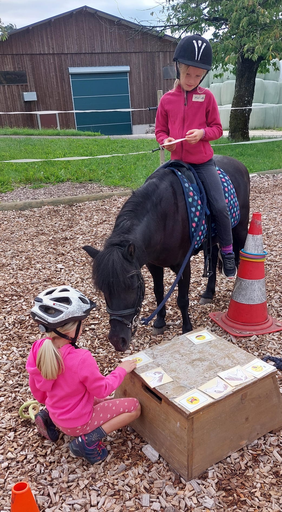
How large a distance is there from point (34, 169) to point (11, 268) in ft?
16.5

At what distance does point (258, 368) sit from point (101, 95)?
901 inches

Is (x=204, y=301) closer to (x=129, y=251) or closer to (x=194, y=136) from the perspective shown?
(x=194, y=136)

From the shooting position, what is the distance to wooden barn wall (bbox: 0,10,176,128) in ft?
67.8

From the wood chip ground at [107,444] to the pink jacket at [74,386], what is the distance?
14.4 inches

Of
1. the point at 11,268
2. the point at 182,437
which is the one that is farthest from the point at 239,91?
the point at 182,437

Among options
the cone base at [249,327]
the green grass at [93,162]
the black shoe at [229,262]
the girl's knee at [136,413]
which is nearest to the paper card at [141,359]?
the girl's knee at [136,413]

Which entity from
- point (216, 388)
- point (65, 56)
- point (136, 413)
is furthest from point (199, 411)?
point (65, 56)

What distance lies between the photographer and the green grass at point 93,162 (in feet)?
29.9

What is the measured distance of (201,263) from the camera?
5.26m

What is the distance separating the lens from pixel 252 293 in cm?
362

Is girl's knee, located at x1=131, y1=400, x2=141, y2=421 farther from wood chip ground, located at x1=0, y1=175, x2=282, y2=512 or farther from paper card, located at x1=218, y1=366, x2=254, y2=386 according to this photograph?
paper card, located at x1=218, y1=366, x2=254, y2=386

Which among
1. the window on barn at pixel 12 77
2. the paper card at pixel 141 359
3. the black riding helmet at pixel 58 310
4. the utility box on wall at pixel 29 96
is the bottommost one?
the paper card at pixel 141 359

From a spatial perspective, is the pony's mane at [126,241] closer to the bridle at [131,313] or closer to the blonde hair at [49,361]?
the bridle at [131,313]

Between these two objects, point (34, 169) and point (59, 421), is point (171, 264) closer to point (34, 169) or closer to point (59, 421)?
point (59, 421)
